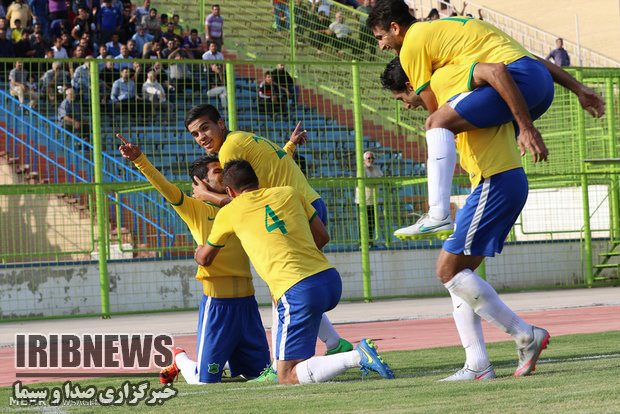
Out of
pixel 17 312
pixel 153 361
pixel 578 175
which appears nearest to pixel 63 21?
pixel 17 312

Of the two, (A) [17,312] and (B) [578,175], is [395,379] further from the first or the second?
(B) [578,175]

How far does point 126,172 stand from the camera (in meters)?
15.1

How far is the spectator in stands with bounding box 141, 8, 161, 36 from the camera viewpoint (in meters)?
21.3

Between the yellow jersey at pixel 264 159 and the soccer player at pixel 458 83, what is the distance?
1582mm

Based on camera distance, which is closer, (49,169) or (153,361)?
(153,361)

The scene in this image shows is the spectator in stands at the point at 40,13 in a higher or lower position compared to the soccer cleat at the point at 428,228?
higher

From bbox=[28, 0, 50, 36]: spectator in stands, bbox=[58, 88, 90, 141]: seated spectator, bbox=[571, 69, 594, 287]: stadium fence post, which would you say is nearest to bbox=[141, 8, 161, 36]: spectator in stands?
bbox=[28, 0, 50, 36]: spectator in stands

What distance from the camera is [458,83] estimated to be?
17.7 feet

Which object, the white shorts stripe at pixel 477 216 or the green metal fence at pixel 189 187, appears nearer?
the white shorts stripe at pixel 477 216

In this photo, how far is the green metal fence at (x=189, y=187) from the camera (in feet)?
44.4

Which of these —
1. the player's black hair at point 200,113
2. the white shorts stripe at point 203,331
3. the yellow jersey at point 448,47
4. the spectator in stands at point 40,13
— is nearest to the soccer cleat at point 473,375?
the yellow jersey at point 448,47

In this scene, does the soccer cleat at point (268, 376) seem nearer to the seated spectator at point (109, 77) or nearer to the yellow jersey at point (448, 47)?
the yellow jersey at point (448, 47)

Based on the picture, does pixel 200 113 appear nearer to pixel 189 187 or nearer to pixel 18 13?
pixel 189 187

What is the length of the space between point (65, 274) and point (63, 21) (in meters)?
7.98
